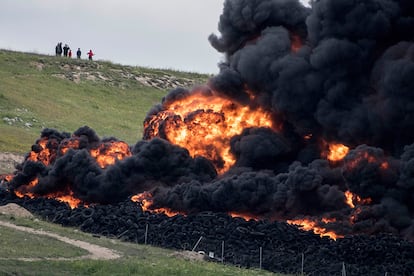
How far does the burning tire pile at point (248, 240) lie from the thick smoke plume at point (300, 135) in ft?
5.71

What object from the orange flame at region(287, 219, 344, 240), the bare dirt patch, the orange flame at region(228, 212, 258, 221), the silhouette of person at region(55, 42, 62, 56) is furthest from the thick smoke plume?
the silhouette of person at region(55, 42, 62, 56)

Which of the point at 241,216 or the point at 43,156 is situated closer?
the point at 241,216

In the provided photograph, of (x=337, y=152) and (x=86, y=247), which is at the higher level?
(x=337, y=152)

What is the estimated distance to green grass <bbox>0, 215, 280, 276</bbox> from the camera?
3844 centimetres

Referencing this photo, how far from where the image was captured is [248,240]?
4997 centimetres

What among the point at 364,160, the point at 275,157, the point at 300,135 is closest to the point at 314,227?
the point at 364,160

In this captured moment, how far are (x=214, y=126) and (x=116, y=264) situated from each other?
20896 mm

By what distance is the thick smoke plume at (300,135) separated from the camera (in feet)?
167

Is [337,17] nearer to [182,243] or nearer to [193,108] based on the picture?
[193,108]

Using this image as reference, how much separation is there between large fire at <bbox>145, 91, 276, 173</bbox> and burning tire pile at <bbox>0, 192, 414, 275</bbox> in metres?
Answer: 5.85

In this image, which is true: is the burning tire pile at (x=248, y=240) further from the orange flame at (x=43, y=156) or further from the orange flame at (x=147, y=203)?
the orange flame at (x=43, y=156)

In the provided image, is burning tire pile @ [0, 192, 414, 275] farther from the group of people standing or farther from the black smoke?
the group of people standing

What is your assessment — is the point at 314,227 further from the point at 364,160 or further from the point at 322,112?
the point at 322,112

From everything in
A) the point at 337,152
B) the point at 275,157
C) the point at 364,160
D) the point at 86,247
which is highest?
the point at 337,152
